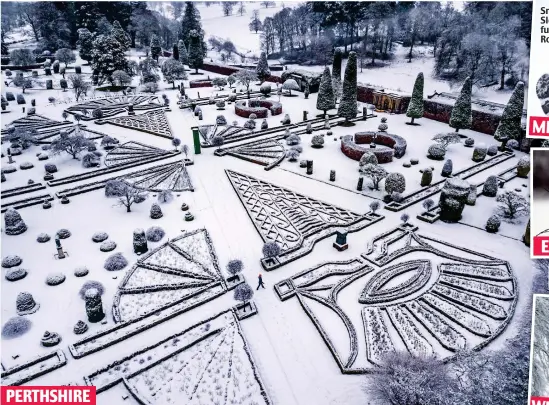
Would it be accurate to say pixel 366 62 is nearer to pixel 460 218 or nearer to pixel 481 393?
pixel 460 218

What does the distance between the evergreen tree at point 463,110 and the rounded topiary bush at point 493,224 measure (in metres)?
20.4

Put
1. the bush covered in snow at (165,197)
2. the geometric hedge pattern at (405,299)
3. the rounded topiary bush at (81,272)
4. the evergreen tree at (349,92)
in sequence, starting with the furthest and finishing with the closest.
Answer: the evergreen tree at (349,92) → the bush covered in snow at (165,197) → the rounded topiary bush at (81,272) → the geometric hedge pattern at (405,299)

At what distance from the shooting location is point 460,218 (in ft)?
97.8

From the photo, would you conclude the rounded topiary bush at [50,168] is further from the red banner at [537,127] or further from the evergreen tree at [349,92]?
the red banner at [537,127]

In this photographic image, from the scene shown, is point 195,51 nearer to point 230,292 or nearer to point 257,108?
point 257,108

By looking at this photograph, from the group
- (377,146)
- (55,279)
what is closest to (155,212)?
(55,279)

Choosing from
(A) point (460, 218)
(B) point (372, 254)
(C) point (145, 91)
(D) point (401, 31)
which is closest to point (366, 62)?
(D) point (401, 31)

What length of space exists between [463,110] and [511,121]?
16.6ft

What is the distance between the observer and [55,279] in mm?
23297

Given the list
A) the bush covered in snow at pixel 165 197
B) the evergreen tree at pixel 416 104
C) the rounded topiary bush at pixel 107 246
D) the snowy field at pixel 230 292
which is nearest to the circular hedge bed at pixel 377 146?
the snowy field at pixel 230 292

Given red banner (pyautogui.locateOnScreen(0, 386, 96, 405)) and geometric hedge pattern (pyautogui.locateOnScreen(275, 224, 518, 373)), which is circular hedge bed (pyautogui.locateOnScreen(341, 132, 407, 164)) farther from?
red banner (pyautogui.locateOnScreen(0, 386, 96, 405))

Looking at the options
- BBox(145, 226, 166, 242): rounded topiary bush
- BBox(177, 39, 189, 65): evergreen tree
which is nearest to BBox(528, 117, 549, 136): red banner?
BBox(145, 226, 166, 242): rounded topiary bush

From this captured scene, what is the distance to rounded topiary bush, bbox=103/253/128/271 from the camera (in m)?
24.5

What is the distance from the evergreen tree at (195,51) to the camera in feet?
241
